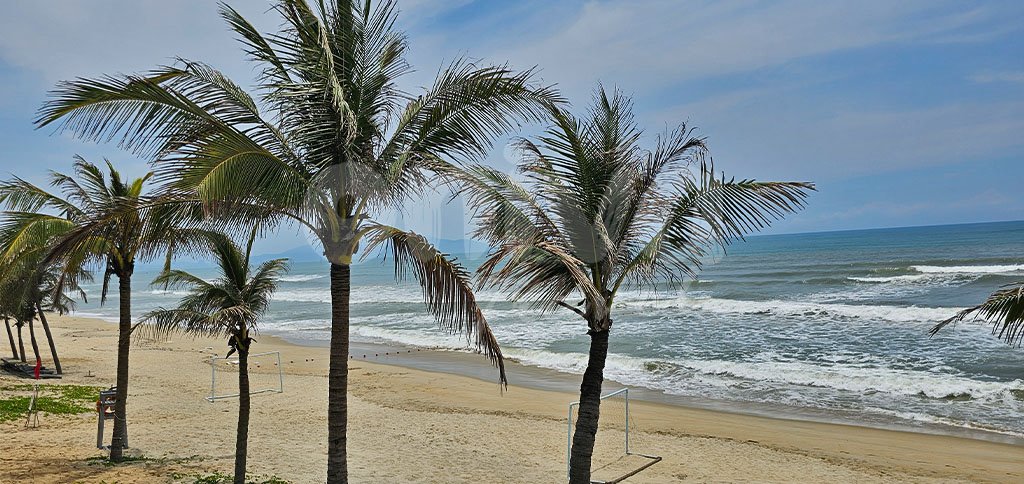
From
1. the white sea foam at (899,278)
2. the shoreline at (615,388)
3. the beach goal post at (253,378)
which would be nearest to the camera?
the shoreline at (615,388)

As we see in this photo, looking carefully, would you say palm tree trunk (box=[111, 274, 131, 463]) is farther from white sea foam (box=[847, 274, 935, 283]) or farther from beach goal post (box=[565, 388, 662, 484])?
white sea foam (box=[847, 274, 935, 283])

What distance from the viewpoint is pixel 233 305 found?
8711 mm

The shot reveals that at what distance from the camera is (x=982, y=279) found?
40.0 metres

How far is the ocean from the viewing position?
15547 mm

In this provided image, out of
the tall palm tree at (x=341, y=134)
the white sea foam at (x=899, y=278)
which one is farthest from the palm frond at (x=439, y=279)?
the white sea foam at (x=899, y=278)

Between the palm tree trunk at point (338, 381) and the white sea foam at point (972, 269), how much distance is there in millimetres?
48897

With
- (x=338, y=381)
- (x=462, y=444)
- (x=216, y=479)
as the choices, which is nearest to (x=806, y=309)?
(x=462, y=444)

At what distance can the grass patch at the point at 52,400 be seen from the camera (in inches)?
504

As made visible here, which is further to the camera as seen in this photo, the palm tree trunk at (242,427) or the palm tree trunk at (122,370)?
the palm tree trunk at (122,370)

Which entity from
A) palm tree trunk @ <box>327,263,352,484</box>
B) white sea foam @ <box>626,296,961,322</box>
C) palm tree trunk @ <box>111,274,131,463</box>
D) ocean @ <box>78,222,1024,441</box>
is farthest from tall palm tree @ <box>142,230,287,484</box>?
white sea foam @ <box>626,296,961,322</box>

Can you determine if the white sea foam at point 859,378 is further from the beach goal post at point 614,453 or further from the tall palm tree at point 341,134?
the tall palm tree at point 341,134

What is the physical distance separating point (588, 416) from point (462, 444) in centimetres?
557

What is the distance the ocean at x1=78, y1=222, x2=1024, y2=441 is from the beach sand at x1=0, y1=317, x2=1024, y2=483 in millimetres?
2072

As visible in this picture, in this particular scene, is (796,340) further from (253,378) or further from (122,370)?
(122,370)
